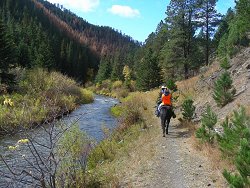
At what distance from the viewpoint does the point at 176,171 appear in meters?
12.0

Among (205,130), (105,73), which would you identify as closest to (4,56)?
(205,130)

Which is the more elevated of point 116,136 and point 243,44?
point 243,44

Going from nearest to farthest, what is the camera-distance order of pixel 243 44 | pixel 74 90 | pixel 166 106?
pixel 166 106, pixel 243 44, pixel 74 90

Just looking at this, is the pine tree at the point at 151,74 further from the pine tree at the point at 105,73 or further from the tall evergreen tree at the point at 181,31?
the pine tree at the point at 105,73

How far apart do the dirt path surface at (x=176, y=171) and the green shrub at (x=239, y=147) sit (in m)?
0.89

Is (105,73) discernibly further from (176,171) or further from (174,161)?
(176,171)

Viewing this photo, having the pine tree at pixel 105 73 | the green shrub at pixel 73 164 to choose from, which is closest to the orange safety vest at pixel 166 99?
the green shrub at pixel 73 164

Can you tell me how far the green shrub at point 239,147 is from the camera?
320 inches

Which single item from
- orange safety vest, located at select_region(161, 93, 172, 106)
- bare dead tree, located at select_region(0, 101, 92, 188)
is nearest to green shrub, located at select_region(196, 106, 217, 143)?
orange safety vest, located at select_region(161, 93, 172, 106)

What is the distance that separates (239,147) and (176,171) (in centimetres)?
364

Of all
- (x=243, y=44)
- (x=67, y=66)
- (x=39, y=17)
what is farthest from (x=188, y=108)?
(x=39, y=17)

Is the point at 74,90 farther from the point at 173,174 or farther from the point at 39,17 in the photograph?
the point at 39,17

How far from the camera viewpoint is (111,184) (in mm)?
11211

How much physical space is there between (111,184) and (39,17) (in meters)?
157
